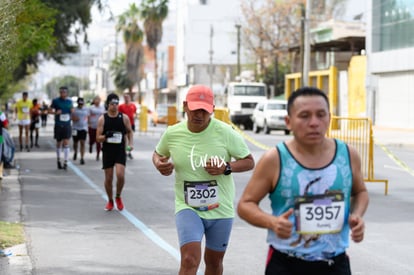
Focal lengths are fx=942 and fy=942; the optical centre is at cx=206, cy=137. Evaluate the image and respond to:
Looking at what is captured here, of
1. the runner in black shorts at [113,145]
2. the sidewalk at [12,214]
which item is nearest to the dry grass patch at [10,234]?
the sidewalk at [12,214]

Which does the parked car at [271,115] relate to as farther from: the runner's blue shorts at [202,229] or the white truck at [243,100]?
the runner's blue shorts at [202,229]

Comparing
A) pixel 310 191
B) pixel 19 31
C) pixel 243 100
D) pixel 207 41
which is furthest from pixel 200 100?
pixel 207 41

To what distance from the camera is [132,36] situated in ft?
303

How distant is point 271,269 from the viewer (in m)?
4.93

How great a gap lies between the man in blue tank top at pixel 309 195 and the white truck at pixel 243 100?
4865 centimetres

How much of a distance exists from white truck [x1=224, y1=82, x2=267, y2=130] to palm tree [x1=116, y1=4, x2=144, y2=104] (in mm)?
34958

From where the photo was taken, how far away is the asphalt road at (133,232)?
941 cm

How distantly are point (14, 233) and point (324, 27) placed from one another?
47.0 metres

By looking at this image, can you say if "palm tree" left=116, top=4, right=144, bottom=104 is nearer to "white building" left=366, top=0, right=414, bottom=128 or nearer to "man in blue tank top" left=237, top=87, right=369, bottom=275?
"white building" left=366, top=0, right=414, bottom=128

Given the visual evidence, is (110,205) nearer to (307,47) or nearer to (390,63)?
(307,47)

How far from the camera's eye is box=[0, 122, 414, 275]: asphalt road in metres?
9.41

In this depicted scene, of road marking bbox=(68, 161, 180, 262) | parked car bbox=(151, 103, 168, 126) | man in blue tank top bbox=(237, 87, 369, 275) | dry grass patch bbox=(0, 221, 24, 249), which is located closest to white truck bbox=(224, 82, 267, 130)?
parked car bbox=(151, 103, 168, 126)

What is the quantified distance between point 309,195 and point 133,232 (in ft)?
23.9

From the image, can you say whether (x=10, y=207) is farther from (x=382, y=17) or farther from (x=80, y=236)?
(x=382, y=17)
